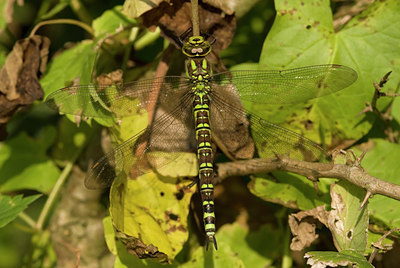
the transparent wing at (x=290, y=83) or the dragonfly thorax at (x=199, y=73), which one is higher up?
the dragonfly thorax at (x=199, y=73)

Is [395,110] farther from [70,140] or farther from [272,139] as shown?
[70,140]

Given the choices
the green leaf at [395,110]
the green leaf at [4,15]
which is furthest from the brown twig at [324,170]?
the green leaf at [4,15]

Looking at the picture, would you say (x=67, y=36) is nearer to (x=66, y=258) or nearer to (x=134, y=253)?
(x=66, y=258)

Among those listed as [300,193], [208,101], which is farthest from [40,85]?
[300,193]

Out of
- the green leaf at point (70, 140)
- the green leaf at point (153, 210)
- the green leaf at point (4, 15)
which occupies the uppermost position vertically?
the green leaf at point (4, 15)

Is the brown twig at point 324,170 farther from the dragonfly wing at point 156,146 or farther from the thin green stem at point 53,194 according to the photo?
the thin green stem at point 53,194

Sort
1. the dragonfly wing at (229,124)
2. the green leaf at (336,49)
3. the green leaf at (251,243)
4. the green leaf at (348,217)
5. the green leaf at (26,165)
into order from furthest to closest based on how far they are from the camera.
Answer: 1. the green leaf at (26,165)
2. the green leaf at (251,243)
3. the dragonfly wing at (229,124)
4. the green leaf at (336,49)
5. the green leaf at (348,217)
